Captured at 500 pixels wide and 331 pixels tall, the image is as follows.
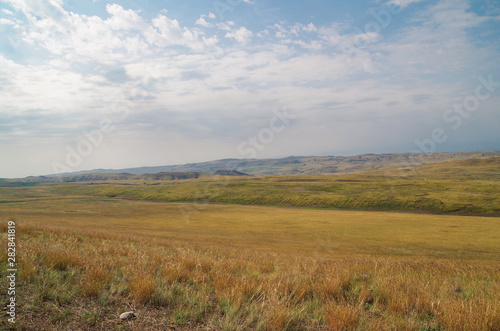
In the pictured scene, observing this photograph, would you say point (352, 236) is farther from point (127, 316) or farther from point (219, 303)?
point (127, 316)

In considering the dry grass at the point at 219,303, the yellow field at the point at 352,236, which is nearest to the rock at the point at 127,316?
the dry grass at the point at 219,303

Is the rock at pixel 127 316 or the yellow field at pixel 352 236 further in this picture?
the yellow field at pixel 352 236

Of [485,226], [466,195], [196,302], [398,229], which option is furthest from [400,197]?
[196,302]

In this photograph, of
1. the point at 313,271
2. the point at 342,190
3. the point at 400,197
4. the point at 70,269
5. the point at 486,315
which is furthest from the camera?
the point at 342,190

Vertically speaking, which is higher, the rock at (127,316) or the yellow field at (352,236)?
the rock at (127,316)

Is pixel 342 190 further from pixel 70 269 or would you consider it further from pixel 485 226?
pixel 70 269

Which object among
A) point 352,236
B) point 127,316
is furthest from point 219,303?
point 352,236

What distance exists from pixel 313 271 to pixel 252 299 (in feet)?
12.3

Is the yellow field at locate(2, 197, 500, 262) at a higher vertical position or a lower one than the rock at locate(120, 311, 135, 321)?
lower

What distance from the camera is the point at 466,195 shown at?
7138 cm

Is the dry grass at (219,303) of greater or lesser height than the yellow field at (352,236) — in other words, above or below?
above

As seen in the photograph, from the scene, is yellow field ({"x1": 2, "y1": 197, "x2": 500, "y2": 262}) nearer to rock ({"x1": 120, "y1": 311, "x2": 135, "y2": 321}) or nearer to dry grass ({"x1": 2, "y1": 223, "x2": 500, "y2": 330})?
dry grass ({"x1": 2, "y1": 223, "x2": 500, "y2": 330})

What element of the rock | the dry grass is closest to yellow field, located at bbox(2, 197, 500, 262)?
the dry grass

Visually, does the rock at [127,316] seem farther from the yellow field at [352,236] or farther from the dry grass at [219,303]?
the yellow field at [352,236]
